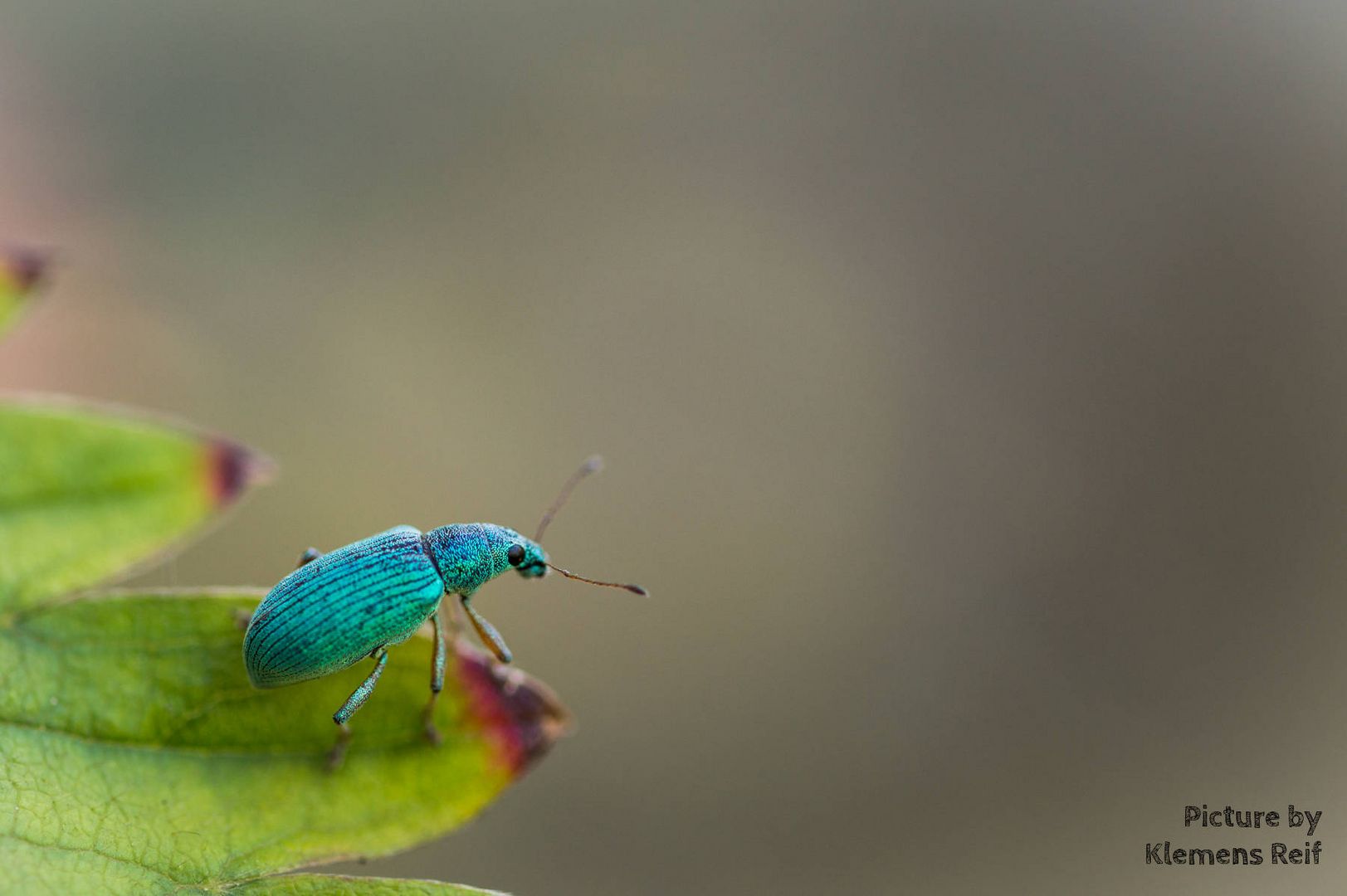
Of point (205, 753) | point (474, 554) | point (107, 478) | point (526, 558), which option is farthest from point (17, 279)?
point (526, 558)

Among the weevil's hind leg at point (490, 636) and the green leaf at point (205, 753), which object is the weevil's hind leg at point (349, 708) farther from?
the weevil's hind leg at point (490, 636)

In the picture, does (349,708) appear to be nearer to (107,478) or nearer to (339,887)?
(339,887)

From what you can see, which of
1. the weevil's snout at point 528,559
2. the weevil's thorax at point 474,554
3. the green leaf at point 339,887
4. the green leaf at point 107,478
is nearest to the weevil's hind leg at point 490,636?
the weevil's thorax at point 474,554

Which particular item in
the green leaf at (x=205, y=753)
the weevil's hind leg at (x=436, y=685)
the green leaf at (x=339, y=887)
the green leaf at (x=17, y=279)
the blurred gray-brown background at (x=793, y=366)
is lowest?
A: the green leaf at (x=339, y=887)


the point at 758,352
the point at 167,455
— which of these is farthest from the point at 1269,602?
the point at 167,455

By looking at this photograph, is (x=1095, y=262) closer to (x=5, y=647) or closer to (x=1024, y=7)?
(x=1024, y=7)

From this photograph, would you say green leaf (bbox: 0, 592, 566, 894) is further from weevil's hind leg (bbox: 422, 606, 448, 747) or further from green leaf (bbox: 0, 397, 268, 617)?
green leaf (bbox: 0, 397, 268, 617)
